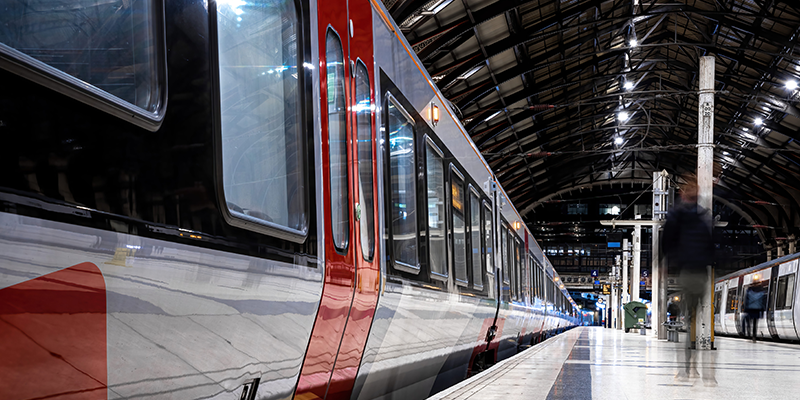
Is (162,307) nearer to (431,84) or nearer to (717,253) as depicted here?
(431,84)

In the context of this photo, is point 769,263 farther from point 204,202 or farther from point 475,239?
point 204,202

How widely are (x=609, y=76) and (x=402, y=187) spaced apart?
26643 mm

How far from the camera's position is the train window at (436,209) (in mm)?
5348

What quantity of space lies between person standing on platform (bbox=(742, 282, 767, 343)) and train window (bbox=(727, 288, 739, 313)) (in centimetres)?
141

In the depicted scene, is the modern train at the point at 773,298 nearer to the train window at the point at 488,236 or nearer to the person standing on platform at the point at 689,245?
the train window at the point at 488,236

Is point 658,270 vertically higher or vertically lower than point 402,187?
higher

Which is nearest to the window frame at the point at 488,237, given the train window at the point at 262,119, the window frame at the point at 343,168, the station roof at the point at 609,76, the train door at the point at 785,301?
the station roof at the point at 609,76

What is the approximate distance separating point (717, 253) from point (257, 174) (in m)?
4.79

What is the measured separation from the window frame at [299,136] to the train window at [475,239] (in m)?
4.19

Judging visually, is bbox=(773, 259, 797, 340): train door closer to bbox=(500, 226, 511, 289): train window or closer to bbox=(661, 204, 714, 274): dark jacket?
bbox=(500, 226, 511, 289): train window

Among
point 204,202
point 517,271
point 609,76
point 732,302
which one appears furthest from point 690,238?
point 609,76

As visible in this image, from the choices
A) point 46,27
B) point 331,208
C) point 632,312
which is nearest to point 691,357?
point 331,208

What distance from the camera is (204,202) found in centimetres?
215

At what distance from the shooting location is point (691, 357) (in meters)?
6.66
